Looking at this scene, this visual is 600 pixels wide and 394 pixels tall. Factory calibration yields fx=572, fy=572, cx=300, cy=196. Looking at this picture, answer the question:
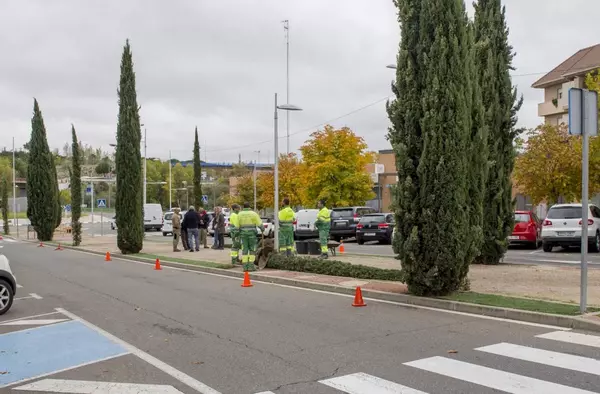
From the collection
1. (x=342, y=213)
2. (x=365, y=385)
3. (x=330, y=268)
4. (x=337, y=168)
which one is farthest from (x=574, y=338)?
(x=337, y=168)

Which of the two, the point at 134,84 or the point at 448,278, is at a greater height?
the point at 134,84

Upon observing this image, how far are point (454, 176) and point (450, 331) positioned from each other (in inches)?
113

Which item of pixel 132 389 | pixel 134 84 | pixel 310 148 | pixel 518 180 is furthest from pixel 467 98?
pixel 310 148

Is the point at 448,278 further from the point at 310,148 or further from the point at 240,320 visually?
the point at 310,148

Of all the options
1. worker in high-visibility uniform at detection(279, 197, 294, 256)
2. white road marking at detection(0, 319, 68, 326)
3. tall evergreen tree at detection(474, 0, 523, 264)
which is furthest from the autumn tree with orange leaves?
white road marking at detection(0, 319, 68, 326)

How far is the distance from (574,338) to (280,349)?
3.69 meters

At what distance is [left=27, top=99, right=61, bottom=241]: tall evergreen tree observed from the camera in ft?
123

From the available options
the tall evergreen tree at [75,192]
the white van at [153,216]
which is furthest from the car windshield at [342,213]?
the white van at [153,216]

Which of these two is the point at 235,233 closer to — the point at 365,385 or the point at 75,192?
the point at 365,385

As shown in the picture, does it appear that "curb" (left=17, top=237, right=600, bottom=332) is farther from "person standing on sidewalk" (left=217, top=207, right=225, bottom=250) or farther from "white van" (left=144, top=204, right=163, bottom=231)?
"white van" (left=144, top=204, right=163, bottom=231)

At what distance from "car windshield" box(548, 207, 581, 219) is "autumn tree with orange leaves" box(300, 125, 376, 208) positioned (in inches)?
802

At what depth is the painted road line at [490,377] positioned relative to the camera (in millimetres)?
5176

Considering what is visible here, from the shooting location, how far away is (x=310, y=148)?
41531 millimetres

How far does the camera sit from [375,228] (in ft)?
89.3
